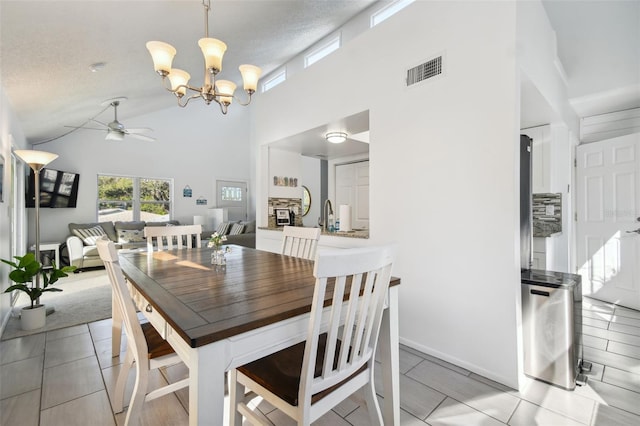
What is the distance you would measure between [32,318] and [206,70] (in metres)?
2.89

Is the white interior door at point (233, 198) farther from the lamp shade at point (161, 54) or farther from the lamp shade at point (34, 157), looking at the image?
the lamp shade at point (161, 54)

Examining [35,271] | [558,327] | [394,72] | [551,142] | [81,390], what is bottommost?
[81,390]

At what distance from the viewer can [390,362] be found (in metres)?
1.43

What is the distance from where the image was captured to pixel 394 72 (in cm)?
248

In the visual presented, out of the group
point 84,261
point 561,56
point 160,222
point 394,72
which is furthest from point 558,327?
point 160,222

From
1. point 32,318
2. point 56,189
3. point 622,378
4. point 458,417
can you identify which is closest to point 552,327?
point 622,378

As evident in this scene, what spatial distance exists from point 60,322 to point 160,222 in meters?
4.58

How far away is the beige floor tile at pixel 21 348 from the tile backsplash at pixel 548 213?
468 cm

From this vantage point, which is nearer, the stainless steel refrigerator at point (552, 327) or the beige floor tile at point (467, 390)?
the beige floor tile at point (467, 390)

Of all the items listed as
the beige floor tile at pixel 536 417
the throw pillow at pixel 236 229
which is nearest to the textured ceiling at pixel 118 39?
the beige floor tile at pixel 536 417

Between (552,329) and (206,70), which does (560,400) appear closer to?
(552,329)

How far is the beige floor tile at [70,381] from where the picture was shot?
1.77m

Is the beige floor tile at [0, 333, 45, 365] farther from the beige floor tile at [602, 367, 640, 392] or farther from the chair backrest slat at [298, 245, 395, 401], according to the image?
the beige floor tile at [602, 367, 640, 392]

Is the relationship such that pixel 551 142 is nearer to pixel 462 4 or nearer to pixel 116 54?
pixel 462 4
